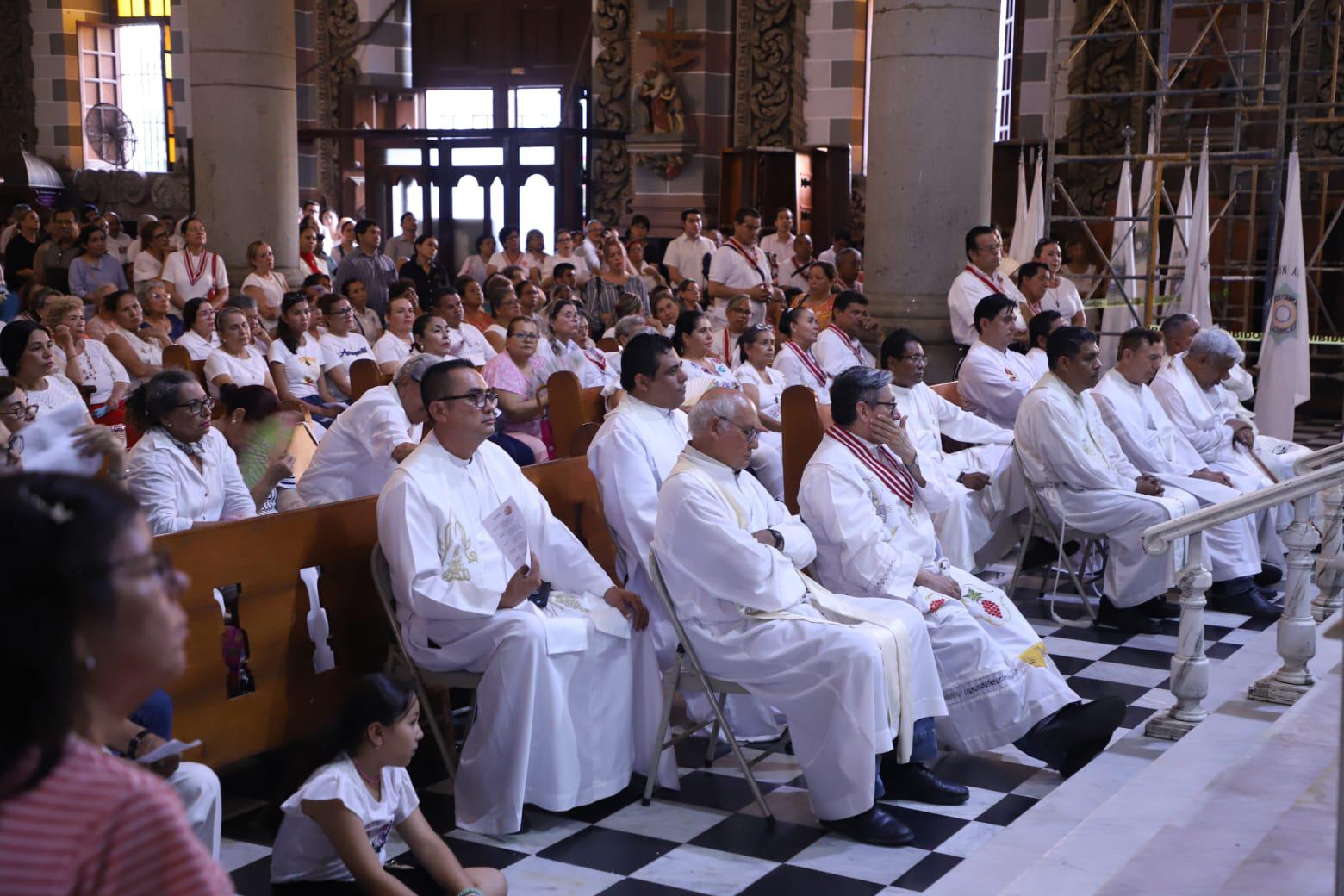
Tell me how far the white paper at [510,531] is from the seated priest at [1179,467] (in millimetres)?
3638

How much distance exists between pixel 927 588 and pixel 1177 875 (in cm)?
172

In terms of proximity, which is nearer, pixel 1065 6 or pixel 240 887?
pixel 240 887

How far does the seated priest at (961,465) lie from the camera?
635 cm

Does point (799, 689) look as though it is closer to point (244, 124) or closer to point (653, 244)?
point (244, 124)

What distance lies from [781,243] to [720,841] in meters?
10.4

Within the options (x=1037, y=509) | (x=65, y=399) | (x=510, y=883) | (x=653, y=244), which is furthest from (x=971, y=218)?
(x=653, y=244)

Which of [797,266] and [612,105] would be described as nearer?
[797,266]

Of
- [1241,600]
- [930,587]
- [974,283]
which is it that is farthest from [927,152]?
[930,587]

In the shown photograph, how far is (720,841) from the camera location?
13.1ft

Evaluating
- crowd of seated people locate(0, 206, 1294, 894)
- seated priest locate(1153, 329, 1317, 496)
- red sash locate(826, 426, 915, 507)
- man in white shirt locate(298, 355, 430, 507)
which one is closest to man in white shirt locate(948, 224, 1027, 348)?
crowd of seated people locate(0, 206, 1294, 894)

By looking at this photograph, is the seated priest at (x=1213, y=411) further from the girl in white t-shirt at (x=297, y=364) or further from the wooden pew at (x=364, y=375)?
the girl in white t-shirt at (x=297, y=364)

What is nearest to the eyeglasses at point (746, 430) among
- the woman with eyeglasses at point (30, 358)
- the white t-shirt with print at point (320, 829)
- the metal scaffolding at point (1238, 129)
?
the white t-shirt with print at point (320, 829)

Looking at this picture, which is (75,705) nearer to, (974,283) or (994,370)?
(994,370)

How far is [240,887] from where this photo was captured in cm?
363
